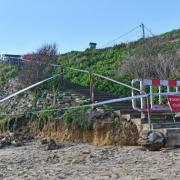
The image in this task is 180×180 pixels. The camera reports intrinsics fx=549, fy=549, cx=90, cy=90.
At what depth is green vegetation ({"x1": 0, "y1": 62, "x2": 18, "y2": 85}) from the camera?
1072 inches

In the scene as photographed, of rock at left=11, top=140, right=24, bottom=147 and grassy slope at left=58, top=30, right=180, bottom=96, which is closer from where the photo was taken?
rock at left=11, top=140, right=24, bottom=147

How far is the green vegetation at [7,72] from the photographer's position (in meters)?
27.2

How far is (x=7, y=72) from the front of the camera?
28500 millimetres

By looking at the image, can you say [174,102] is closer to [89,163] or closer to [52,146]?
[52,146]

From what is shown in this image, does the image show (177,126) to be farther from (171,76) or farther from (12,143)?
(171,76)

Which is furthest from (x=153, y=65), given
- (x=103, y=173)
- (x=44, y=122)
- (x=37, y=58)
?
(x=103, y=173)

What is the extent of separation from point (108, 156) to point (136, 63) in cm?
1176

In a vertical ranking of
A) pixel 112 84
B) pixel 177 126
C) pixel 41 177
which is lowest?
pixel 41 177

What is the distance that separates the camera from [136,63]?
82.1 ft

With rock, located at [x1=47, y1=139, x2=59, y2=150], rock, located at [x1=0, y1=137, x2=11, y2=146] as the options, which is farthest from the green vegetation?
rock, located at [x1=47, y1=139, x2=59, y2=150]

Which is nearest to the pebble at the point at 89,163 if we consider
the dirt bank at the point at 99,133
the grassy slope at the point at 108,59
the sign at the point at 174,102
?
the dirt bank at the point at 99,133

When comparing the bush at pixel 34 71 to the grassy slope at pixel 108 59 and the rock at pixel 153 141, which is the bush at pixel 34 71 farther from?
the rock at pixel 153 141

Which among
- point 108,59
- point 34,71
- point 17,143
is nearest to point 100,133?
A: point 17,143

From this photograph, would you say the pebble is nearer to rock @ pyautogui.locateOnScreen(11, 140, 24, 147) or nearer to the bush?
rock @ pyautogui.locateOnScreen(11, 140, 24, 147)
